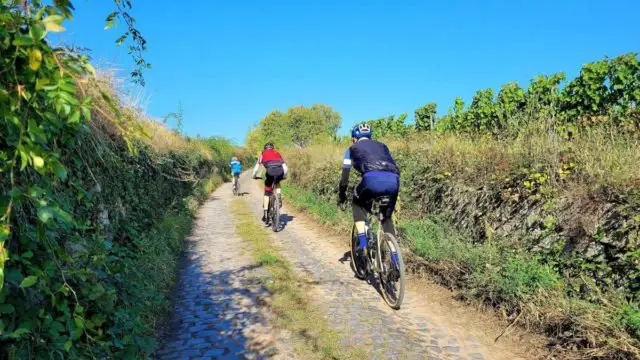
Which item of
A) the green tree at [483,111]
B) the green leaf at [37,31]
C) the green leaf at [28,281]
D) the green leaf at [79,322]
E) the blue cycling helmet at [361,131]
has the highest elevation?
the green tree at [483,111]

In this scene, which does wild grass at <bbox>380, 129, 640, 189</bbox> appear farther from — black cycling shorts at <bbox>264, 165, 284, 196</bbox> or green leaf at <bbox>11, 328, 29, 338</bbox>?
green leaf at <bbox>11, 328, 29, 338</bbox>

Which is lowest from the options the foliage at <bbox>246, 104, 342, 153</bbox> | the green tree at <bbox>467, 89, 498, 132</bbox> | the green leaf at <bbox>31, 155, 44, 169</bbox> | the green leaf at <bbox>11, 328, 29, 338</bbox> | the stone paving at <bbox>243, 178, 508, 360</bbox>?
the stone paving at <bbox>243, 178, 508, 360</bbox>

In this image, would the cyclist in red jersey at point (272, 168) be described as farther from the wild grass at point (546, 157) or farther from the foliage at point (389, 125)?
the foliage at point (389, 125)

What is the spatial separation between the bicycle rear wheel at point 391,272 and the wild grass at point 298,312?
40.4 inches

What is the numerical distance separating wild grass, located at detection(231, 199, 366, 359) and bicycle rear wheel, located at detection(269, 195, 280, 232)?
1929mm

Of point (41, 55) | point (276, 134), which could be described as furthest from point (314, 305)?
point (276, 134)

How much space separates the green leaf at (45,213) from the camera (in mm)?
1235

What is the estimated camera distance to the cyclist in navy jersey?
17.7 feet

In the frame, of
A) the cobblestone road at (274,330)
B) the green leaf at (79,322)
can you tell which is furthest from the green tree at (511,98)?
the green leaf at (79,322)

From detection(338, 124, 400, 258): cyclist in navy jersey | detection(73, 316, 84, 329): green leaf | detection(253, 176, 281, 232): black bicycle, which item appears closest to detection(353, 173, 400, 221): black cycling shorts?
detection(338, 124, 400, 258): cyclist in navy jersey

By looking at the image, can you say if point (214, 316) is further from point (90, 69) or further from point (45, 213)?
point (90, 69)

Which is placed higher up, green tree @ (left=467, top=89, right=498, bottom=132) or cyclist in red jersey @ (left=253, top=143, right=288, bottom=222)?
green tree @ (left=467, top=89, right=498, bottom=132)

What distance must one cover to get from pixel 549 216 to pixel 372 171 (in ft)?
7.57

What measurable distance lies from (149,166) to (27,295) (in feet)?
26.3
